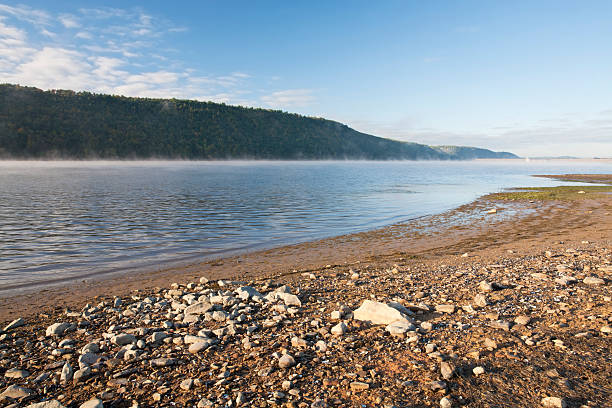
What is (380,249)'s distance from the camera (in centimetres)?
1538

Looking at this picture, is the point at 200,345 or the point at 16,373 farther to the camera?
the point at 200,345

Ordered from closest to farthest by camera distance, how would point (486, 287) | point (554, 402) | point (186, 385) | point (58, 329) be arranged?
point (554, 402), point (186, 385), point (58, 329), point (486, 287)

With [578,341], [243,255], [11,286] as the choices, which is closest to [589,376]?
[578,341]

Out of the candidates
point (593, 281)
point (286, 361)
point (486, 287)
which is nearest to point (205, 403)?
point (286, 361)

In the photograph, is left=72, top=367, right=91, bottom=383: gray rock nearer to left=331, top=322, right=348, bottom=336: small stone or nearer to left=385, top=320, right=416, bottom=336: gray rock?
left=331, top=322, right=348, bottom=336: small stone

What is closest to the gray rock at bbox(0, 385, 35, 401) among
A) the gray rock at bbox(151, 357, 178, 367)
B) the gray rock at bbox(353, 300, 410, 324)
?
the gray rock at bbox(151, 357, 178, 367)

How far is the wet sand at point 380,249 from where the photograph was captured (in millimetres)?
10055

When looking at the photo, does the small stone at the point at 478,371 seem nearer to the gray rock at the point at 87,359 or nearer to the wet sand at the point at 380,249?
the gray rock at the point at 87,359

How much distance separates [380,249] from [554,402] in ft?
38.0

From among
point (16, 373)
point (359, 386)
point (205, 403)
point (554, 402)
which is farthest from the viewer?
point (16, 373)

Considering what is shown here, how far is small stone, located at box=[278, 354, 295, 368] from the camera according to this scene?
4848 mm

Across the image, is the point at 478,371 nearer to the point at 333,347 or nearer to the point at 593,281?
the point at 333,347

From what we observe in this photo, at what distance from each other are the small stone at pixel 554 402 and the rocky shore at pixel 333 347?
2 cm

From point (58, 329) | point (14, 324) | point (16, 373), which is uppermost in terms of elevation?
point (16, 373)
